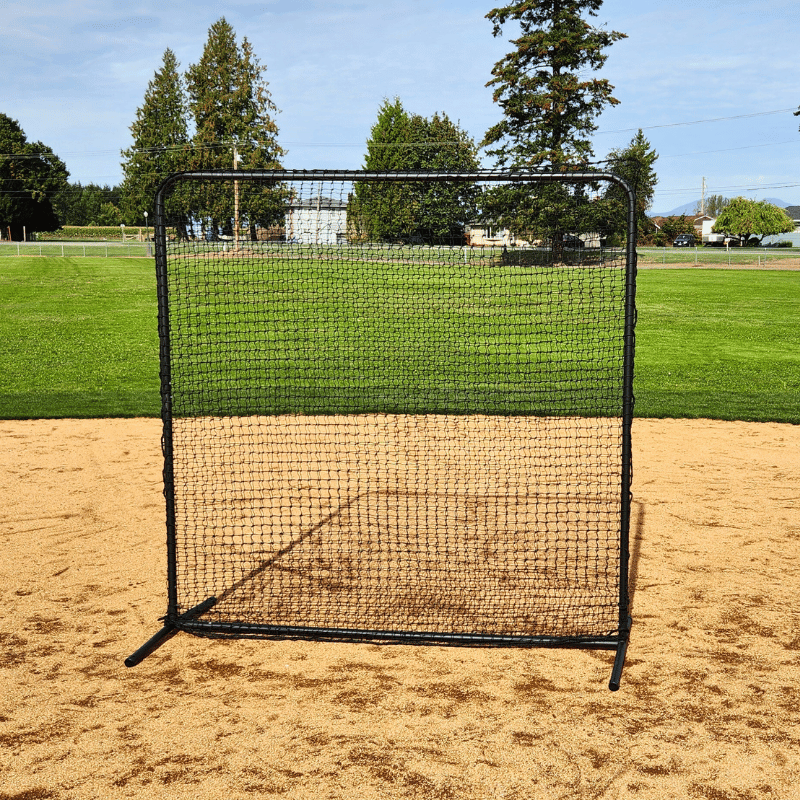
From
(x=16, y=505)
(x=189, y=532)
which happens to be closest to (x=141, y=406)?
(x=16, y=505)

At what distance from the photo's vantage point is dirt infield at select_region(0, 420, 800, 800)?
12.2ft

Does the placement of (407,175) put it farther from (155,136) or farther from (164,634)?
(155,136)

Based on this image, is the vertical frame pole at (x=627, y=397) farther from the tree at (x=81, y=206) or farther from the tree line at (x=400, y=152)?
the tree at (x=81, y=206)

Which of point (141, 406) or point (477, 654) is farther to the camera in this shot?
point (141, 406)

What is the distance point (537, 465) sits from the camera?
8.95 meters

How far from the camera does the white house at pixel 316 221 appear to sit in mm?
5578

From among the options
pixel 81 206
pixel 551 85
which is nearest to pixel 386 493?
pixel 551 85

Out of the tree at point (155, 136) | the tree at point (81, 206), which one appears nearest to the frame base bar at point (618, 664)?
the tree at point (155, 136)

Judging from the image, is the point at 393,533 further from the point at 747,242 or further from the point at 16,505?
the point at 747,242

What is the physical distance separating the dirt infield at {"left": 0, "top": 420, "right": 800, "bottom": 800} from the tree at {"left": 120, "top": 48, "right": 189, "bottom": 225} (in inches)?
2451

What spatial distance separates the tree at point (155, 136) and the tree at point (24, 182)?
11776mm

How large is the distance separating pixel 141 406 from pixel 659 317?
16517mm

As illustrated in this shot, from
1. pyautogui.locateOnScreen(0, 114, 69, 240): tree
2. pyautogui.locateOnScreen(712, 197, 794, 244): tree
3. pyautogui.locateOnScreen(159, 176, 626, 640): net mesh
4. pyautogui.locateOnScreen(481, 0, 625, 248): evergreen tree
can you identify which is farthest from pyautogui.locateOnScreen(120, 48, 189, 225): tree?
pyautogui.locateOnScreen(159, 176, 626, 640): net mesh

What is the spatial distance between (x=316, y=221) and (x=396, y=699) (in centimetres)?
320
